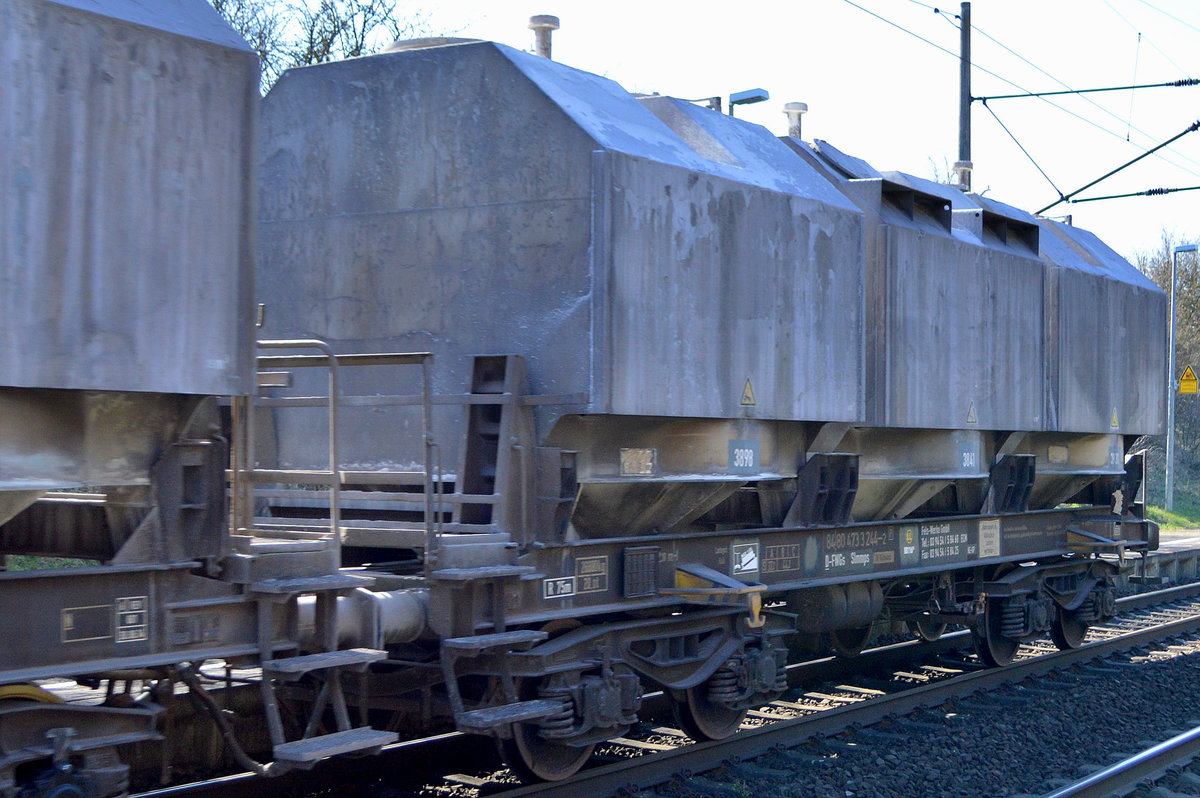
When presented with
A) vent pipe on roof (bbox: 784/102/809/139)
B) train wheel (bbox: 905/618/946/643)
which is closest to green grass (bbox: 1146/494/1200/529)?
train wheel (bbox: 905/618/946/643)

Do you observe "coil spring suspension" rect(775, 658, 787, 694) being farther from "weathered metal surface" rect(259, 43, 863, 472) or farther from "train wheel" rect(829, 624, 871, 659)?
"train wheel" rect(829, 624, 871, 659)

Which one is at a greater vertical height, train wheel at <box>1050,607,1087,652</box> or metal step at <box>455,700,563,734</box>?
metal step at <box>455,700,563,734</box>

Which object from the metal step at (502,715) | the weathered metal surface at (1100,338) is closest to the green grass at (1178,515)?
the weathered metal surface at (1100,338)

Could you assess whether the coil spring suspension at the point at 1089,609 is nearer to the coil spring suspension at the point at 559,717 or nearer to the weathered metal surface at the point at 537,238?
the weathered metal surface at the point at 537,238

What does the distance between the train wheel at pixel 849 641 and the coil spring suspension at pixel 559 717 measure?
16.7 ft

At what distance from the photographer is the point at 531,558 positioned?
23.2 feet

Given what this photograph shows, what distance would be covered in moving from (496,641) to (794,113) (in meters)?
6.22

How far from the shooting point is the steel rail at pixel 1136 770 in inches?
301

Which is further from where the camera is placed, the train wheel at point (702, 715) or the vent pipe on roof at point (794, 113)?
the vent pipe on roof at point (794, 113)

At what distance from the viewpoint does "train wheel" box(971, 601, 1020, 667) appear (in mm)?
11984

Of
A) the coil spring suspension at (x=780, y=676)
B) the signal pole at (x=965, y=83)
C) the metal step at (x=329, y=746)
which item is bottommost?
the coil spring suspension at (x=780, y=676)

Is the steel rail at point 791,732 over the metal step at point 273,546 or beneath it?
beneath

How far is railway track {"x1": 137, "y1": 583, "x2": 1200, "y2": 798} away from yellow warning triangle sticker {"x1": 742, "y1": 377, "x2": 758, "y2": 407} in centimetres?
225

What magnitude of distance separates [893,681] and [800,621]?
6.67 feet
